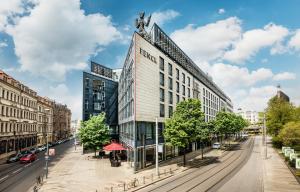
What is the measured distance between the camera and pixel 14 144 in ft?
218

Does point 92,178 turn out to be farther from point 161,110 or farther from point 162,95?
point 162,95

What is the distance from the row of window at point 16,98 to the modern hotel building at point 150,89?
26231 millimetres

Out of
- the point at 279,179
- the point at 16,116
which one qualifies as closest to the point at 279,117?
the point at 279,179

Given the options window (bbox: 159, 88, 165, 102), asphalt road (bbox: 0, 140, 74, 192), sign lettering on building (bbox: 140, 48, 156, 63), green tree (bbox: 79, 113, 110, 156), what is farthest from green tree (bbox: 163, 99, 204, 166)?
asphalt road (bbox: 0, 140, 74, 192)

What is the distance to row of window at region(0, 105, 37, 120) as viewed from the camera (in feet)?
197

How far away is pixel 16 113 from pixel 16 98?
3.49 metres

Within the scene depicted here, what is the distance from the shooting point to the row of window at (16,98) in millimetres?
59594

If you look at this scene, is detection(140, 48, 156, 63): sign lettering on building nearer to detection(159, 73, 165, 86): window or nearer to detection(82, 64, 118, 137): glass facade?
detection(159, 73, 165, 86): window

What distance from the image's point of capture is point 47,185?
3125 cm

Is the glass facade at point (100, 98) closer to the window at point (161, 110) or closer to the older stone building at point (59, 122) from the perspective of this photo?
the window at point (161, 110)

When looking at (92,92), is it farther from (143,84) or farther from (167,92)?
(143,84)

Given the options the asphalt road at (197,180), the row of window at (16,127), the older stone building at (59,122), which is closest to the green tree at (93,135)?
the row of window at (16,127)

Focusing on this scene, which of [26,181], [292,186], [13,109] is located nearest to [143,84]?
[26,181]

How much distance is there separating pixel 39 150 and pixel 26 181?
40.7m
